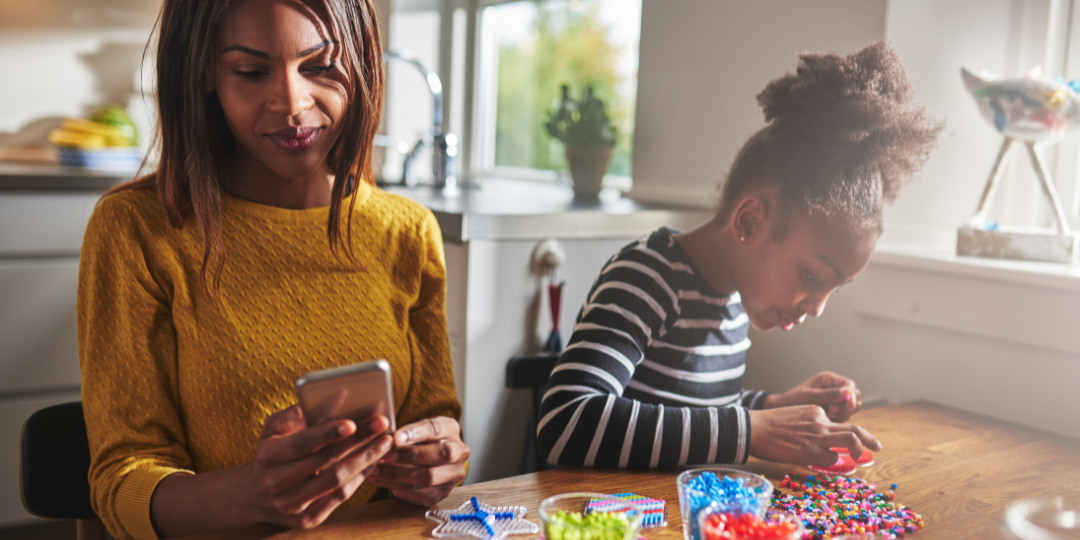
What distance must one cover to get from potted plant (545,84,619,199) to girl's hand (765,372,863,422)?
1.09 m

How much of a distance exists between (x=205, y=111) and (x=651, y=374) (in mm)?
646

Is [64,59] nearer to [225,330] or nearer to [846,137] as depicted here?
[225,330]

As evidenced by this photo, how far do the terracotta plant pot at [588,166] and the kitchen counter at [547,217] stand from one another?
0.05 metres

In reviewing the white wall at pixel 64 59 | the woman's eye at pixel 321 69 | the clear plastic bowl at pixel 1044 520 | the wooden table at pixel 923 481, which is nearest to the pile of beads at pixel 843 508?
the wooden table at pixel 923 481

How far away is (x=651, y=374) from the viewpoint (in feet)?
3.82

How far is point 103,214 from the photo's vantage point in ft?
2.99

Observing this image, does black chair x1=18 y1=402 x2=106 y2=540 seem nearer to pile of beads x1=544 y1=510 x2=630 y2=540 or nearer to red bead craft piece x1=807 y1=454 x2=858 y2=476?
pile of beads x1=544 y1=510 x2=630 y2=540

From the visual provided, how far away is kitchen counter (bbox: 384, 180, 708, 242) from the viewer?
1.71 m

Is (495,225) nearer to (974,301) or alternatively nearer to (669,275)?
(669,275)

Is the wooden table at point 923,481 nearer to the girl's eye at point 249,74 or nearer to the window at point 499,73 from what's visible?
the girl's eye at point 249,74

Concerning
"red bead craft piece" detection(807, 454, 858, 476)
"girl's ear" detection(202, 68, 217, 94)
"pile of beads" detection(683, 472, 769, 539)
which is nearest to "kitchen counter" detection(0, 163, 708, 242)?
"girl's ear" detection(202, 68, 217, 94)

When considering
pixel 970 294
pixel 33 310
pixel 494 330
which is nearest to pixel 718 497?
pixel 970 294

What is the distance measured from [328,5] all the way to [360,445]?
50 cm

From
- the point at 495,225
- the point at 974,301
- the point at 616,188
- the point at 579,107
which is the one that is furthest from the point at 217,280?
the point at 616,188
